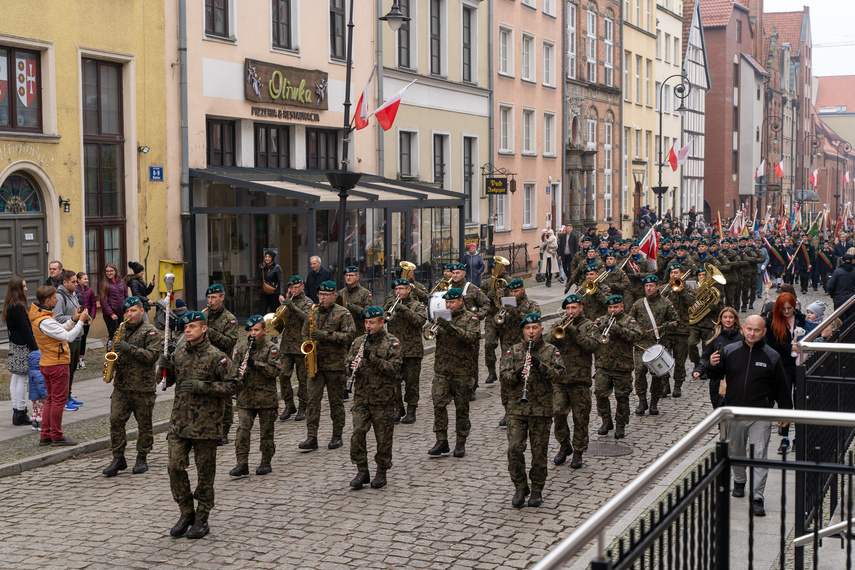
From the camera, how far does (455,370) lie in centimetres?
1216

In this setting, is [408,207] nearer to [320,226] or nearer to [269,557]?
[320,226]

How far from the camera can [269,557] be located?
834 cm

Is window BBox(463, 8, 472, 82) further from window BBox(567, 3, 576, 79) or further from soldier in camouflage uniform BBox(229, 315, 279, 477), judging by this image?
soldier in camouflage uniform BBox(229, 315, 279, 477)

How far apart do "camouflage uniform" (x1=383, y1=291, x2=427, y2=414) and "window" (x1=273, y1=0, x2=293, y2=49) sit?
41.5 ft

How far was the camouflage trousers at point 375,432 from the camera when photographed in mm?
10398

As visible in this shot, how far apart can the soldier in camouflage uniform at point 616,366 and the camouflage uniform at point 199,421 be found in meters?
5.16

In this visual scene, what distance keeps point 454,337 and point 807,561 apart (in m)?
5.66

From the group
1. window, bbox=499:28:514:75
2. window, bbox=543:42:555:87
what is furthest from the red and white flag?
window, bbox=543:42:555:87

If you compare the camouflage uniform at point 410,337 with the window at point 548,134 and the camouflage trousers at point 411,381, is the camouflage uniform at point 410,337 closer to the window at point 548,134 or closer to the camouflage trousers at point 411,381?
the camouflage trousers at point 411,381

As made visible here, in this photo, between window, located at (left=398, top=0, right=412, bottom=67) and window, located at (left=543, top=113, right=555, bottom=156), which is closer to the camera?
window, located at (left=398, top=0, right=412, bottom=67)

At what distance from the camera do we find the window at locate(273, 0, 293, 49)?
2491 cm

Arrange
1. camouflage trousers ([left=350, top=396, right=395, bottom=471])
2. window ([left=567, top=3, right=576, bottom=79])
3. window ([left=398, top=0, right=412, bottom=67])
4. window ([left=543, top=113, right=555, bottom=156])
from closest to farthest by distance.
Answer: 1. camouflage trousers ([left=350, top=396, right=395, bottom=471])
2. window ([left=398, top=0, right=412, bottom=67])
3. window ([left=543, top=113, right=555, bottom=156])
4. window ([left=567, top=3, right=576, bottom=79])

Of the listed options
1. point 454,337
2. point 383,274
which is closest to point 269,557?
point 454,337

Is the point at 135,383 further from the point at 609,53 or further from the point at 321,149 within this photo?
the point at 609,53
